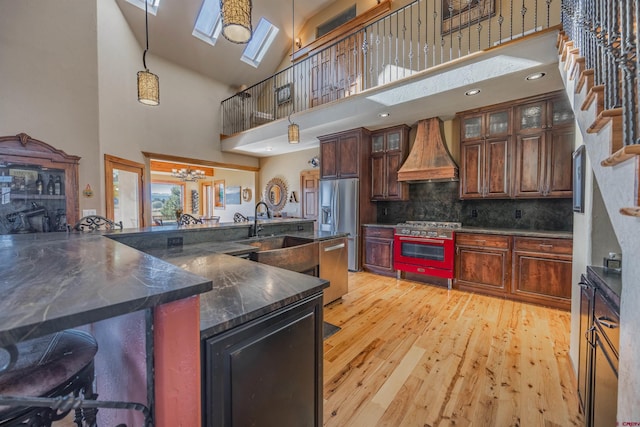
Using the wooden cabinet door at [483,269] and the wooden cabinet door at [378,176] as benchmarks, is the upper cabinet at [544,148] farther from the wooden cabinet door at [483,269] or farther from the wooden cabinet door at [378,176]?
the wooden cabinet door at [378,176]

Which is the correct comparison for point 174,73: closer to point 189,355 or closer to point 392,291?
point 392,291

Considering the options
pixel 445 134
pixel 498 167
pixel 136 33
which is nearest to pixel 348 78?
pixel 445 134

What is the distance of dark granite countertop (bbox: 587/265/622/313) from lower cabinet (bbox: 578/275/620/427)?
0.07 ft

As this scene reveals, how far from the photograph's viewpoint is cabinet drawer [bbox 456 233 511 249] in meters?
3.37

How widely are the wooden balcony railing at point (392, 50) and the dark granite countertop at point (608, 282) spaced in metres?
2.55

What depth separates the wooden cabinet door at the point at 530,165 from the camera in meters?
3.32

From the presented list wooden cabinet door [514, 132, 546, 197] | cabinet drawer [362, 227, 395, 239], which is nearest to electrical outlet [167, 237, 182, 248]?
cabinet drawer [362, 227, 395, 239]

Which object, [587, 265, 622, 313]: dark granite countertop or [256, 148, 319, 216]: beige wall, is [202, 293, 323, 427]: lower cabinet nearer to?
[587, 265, 622, 313]: dark granite countertop

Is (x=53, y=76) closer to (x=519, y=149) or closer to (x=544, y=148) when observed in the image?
(x=519, y=149)

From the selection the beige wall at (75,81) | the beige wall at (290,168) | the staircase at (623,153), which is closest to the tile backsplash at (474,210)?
the beige wall at (290,168)

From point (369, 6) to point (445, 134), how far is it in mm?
3449

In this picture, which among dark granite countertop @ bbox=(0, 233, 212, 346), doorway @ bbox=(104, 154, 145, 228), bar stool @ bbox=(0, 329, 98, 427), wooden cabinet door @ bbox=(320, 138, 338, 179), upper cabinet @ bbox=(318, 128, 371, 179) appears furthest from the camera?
wooden cabinet door @ bbox=(320, 138, 338, 179)

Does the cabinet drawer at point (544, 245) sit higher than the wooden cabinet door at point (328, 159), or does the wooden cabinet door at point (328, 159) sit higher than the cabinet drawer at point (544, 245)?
the wooden cabinet door at point (328, 159)

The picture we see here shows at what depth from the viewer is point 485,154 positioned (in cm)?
371
